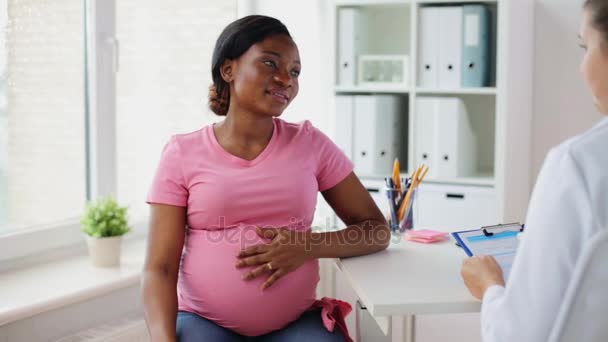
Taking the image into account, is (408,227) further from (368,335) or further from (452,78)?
(452,78)

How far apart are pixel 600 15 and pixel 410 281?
616 mm

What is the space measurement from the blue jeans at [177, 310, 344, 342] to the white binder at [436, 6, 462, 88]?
1497 mm

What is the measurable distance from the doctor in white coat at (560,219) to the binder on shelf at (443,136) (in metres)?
1.74

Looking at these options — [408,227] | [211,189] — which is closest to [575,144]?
[211,189]

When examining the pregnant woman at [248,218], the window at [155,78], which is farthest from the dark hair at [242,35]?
the window at [155,78]

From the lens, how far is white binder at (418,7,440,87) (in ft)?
9.30

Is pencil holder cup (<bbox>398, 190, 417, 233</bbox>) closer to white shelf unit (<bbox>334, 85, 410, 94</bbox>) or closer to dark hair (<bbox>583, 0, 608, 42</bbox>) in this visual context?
dark hair (<bbox>583, 0, 608, 42</bbox>)

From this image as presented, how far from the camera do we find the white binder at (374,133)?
2.96 metres

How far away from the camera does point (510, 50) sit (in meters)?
2.75

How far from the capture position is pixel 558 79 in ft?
9.82

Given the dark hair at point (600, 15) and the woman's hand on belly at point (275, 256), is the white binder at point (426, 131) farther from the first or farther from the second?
the dark hair at point (600, 15)

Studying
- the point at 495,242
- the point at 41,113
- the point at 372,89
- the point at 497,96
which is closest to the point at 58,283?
the point at 41,113

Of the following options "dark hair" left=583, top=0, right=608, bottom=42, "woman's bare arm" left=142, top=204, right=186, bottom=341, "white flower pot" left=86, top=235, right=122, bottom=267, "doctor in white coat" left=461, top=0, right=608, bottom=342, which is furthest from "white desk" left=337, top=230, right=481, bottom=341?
"white flower pot" left=86, top=235, right=122, bottom=267

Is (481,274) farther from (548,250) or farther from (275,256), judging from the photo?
(275,256)
